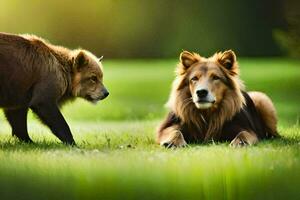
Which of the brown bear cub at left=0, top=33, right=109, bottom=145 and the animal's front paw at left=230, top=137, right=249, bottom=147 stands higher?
the brown bear cub at left=0, top=33, right=109, bottom=145

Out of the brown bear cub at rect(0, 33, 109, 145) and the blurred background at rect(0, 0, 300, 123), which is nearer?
the brown bear cub at rect(0, 33, 109, 145)

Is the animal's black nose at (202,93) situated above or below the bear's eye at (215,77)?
below

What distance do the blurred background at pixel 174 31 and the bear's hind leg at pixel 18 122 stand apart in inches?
6.1

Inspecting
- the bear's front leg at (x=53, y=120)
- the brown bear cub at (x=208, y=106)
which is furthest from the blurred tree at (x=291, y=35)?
the bear's front leg at (x=53, y=120)

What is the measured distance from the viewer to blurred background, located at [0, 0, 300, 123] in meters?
3.03

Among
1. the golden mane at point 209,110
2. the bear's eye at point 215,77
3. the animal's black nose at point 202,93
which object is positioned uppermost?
the bear's eye at point 215,77

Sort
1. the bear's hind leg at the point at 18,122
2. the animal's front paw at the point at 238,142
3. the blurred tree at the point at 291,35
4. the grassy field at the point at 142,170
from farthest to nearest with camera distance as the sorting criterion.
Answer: the blurred tree at the point at 291,35 → the bear's hind leg at the point at 18,122 → the animal's front paw at the point at 238,142 → the grassy field at the point at 142,170

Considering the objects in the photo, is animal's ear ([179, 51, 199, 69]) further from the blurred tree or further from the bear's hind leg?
the bear's hind leg

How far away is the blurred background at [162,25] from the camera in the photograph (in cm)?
302

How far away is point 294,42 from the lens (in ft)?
10.2

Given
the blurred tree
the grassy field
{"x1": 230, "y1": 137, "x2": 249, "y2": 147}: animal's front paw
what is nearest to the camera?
the grassy field

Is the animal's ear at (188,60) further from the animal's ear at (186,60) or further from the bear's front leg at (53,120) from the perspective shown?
the bear's front leg at (53,120)

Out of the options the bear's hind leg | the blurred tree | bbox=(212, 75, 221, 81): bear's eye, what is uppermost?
the blurred tree

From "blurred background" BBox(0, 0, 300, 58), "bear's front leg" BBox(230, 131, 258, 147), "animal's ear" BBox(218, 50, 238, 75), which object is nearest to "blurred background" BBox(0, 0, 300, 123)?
"blurred background" BBox(0, 0, 300, 58)
